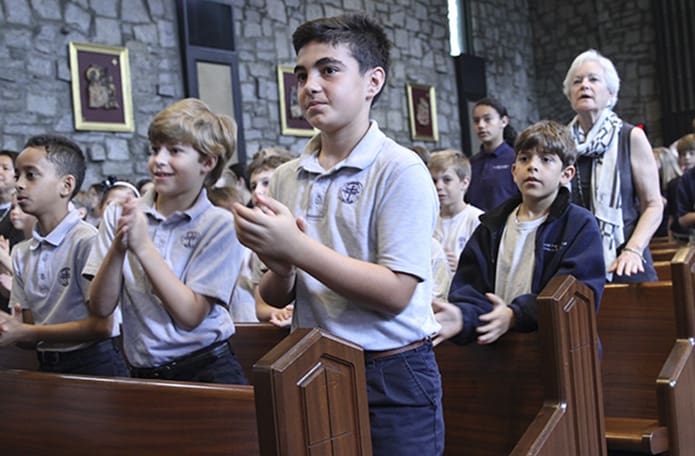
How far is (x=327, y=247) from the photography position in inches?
56.8

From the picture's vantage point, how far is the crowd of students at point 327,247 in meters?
1.48

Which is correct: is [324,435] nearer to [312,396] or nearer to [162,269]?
[312,396]

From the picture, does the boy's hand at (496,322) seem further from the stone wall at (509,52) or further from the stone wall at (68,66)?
the stone wall at (509,52)

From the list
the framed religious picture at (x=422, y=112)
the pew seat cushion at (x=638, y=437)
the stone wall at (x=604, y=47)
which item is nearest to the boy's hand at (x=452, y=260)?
the pew seat cushion at (x=638, y=437)

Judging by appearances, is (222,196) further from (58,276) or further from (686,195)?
(686,195)

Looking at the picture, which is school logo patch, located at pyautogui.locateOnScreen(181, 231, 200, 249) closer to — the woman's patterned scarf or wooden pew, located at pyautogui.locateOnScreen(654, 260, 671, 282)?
A: the woman's patterned scarf

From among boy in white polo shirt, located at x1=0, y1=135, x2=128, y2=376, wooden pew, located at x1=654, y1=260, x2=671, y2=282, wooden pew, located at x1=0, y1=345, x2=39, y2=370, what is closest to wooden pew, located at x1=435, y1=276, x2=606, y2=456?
boy in white polo shirt, located at x1=0, y1=135, x2=128, y2=376

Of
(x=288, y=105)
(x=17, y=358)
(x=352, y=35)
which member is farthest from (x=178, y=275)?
(x=288, y=105)

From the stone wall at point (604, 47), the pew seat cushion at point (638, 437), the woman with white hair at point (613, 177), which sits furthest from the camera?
the stone wall at point (604, 47)

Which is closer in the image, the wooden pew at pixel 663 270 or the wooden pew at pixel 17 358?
the wooden pew at pixel 17 358

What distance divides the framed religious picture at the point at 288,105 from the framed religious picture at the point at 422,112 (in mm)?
2150

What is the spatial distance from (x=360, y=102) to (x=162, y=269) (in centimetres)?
65

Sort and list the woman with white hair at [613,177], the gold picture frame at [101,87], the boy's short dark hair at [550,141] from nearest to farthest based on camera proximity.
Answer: the boy's short dark hair at [550,141] < the woman with white hair at [613,177] < the gold picture frame at [101,87]

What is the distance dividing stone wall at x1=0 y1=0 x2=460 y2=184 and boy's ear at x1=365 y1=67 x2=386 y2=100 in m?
5.36
